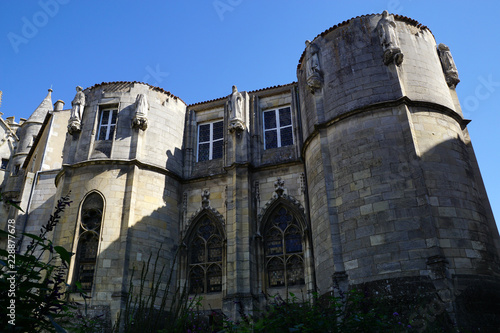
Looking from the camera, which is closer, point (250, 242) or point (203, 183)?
point (250, 242)

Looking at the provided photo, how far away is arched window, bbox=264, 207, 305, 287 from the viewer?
15.0 meters

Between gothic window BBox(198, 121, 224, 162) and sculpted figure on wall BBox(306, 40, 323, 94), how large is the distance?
5.04m

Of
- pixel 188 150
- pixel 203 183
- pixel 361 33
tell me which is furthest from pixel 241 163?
pixel 361 33

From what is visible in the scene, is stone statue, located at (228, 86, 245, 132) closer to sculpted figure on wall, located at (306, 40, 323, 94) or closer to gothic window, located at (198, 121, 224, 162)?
gothic window, located at (198, 121, 224, 162)

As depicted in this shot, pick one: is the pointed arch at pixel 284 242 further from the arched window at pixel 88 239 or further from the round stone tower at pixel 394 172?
the arched window at pixel 88 239

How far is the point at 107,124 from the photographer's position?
58.7ft

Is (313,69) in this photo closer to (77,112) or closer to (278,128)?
(278,128)

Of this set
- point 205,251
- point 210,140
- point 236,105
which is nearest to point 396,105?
point 236,105

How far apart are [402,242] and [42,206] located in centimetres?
1519

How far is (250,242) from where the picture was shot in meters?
15.3

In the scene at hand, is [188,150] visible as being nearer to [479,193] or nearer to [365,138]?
[365,138]

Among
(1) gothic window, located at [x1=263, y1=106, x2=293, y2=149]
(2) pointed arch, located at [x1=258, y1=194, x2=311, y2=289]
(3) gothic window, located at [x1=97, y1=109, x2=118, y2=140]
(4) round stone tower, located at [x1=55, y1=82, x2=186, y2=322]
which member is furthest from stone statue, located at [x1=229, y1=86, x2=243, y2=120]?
(3) gothic window, located at [x1=97, y1=109, x2=118, y2=140]

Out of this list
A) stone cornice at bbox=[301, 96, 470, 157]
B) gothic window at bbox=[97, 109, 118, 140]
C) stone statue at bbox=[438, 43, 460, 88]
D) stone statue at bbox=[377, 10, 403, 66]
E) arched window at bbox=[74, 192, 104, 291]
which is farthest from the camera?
gothic window at bbox=[97, 109, 118, 140]

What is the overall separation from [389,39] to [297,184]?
19.3 feet
